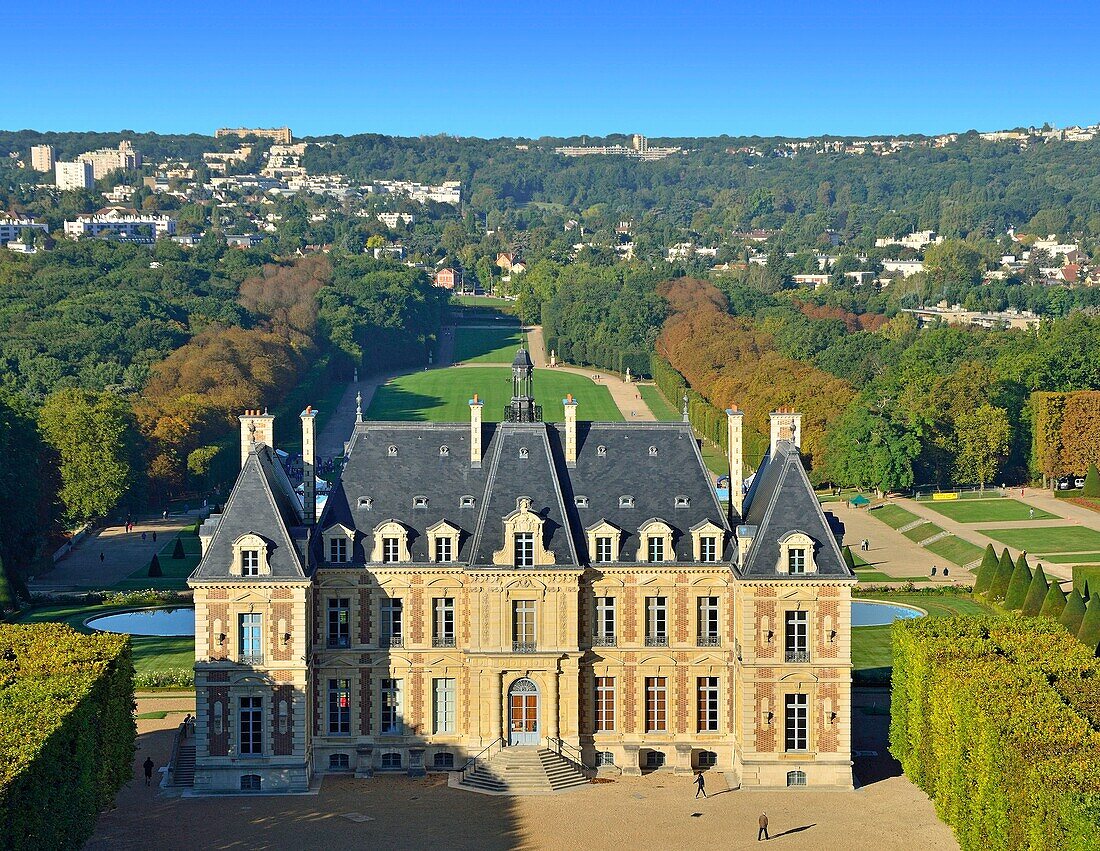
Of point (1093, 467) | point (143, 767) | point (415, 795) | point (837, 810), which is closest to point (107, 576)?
point (143, 767)

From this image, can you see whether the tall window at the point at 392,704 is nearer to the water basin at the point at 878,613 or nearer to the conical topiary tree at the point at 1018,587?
the water basin at the point at 878,613

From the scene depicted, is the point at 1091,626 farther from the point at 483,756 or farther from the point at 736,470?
the point at 483,756

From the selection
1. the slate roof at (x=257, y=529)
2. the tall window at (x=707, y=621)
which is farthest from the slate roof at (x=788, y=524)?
the slate roof at (x=257, y=529)

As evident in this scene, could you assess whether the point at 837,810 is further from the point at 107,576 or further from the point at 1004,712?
the point at 107,576

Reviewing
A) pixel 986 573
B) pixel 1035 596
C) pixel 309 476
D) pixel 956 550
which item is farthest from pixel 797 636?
pixel 956 550

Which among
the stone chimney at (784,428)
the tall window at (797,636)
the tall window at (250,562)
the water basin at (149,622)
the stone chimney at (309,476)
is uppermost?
the stone chimney at (784,428)
